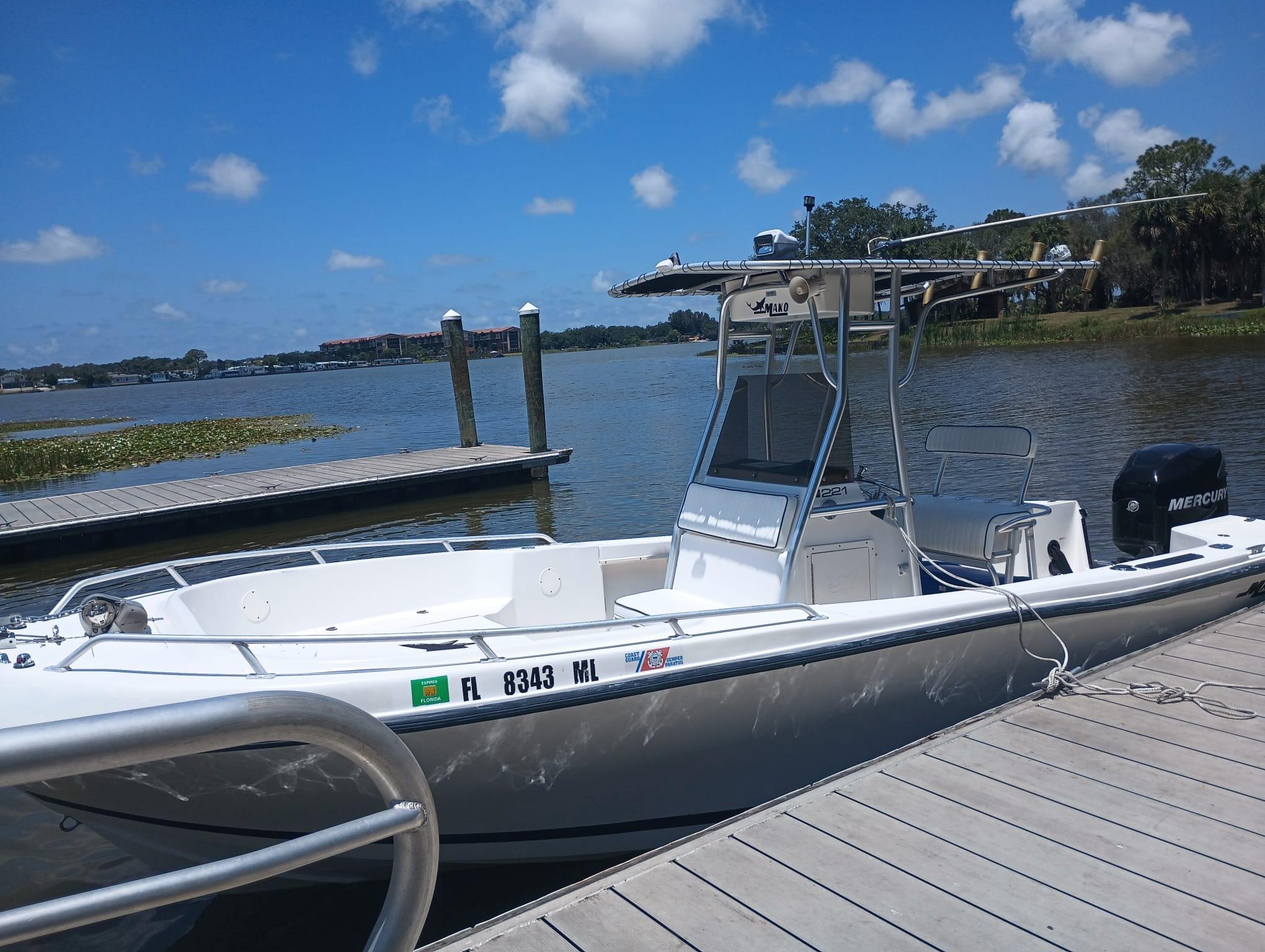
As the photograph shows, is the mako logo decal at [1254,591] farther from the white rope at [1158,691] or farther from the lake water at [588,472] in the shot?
the lake water at [588,472]

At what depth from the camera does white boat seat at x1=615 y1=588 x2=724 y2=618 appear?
5.61m

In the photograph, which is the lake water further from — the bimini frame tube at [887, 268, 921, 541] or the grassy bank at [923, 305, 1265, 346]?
the grassy bank at [923, 305, 1265, 346]

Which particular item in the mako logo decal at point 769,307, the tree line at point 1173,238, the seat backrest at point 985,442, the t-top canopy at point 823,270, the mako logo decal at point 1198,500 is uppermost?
the tree line at point 1173,238

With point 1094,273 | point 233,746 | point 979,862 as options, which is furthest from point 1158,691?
point 233,746

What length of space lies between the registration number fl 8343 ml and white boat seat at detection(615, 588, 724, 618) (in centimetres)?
130

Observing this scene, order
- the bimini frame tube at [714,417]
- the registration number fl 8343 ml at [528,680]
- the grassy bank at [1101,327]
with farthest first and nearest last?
the grassy bank at [1101,327], the bimini frame tube at [714,417], the registration number fl 8343 ml at [528,680]

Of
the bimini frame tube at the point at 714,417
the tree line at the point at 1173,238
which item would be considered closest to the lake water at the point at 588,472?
the bimini frame tube at the point at 714,417

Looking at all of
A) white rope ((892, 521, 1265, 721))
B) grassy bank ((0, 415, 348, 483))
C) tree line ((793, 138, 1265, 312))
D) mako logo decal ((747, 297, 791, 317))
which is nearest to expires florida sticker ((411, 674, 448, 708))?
white rope ((892, 521, 1265, 721))

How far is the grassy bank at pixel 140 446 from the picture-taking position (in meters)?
23.8

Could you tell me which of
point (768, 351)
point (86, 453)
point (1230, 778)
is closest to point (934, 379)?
point (86, 453)

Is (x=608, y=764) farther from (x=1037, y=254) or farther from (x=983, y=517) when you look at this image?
(x=1037, y=254)

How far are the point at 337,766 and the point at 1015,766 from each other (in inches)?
109

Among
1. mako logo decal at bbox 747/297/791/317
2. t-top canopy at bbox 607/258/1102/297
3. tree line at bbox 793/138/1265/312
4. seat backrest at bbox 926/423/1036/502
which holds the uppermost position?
tree line at bbox 793/138/1265/312

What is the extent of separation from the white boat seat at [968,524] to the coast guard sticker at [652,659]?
244 centimetres
